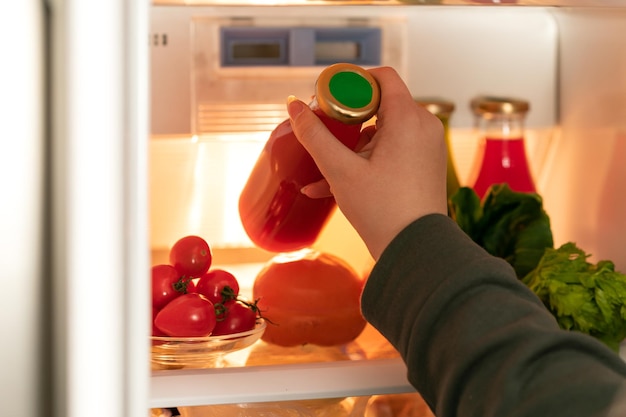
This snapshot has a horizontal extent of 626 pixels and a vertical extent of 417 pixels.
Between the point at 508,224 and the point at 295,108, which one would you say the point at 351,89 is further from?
the point at 508,224

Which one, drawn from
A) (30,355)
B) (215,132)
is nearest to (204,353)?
(30,355)

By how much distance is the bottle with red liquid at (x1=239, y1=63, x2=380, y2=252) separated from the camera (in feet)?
2.57

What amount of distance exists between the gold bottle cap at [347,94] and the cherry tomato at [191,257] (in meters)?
0.24

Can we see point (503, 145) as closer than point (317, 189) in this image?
No

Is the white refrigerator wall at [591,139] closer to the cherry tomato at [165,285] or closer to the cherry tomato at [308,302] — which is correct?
the cherry tomato at [308,302]

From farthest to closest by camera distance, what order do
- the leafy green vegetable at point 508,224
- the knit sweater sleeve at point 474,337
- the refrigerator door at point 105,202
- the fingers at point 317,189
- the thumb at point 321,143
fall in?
the leafy green vegetable at point 508,224
the fingers at point 317,189
the thumb at point 321,143
the knit sweater sleeve at point 474,337
the refrigerator door at point 105,202

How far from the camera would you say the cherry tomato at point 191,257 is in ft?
3.05

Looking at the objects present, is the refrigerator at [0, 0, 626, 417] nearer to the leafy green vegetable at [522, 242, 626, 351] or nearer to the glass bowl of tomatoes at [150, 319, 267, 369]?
the glass bowl of tomatoes at [150, 319, 267, 369]

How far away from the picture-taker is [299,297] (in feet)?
3.15

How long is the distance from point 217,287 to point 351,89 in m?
0.27

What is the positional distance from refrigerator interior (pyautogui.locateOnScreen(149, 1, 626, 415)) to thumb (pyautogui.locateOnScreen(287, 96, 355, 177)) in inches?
14.3

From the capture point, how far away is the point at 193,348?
33.6 inches

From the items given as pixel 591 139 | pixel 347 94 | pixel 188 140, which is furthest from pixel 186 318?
pixel 591 139

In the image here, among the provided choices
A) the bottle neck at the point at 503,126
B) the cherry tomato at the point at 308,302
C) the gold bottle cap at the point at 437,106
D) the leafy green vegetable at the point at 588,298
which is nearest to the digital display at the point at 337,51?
the gold bottle cap at the point at 437,106
